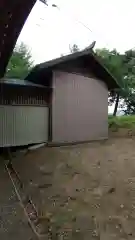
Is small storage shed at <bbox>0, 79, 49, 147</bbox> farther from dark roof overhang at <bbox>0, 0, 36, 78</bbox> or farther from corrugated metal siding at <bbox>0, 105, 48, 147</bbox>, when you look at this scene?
dark roof overhang at <bbox>0, 0, 36, 78</bbox>

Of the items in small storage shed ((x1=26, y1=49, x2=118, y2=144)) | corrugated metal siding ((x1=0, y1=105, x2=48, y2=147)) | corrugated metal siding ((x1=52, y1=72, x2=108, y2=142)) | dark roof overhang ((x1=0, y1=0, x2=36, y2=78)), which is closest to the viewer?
dark roof overhang ((x1=0, y1=0, x2=36, y2=78))

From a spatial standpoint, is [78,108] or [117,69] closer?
[78,108]

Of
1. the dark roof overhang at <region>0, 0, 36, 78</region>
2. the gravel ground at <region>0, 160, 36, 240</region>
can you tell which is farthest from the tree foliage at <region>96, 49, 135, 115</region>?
the gravel ground at <region>0, 160, 36, 240</region>

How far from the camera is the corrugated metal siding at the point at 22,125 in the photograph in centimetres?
991

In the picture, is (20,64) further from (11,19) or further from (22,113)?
(11,19)

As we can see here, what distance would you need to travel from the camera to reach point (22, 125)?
408 inches

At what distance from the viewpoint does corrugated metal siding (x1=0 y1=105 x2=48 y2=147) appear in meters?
9.91

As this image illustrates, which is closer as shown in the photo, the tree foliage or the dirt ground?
the dirt ground

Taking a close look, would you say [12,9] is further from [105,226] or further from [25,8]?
[105,226]

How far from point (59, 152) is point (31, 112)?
1.65 m

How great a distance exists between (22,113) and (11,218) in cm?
423

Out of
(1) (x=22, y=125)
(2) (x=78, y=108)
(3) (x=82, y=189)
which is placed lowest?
(3) (x=82, y=189)

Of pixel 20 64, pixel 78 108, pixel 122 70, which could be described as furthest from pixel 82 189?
pixel 20 64

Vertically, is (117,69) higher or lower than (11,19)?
higher
